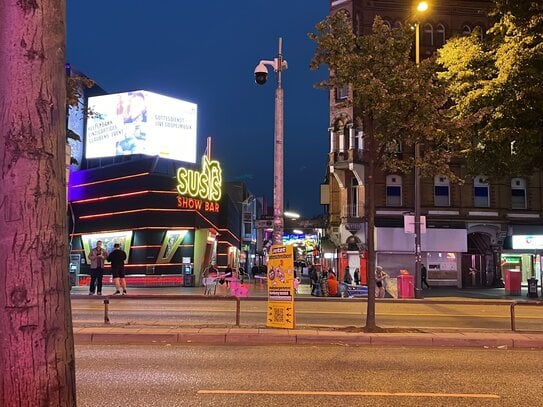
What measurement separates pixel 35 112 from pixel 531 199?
128 feet

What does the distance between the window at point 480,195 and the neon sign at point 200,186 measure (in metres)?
16.6

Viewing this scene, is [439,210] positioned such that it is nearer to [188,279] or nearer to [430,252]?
[430,252]

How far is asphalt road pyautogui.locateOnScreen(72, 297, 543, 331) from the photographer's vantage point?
46.9ft

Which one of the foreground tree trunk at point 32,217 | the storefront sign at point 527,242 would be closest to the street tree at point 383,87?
the foreground tree trunk at point 32,217

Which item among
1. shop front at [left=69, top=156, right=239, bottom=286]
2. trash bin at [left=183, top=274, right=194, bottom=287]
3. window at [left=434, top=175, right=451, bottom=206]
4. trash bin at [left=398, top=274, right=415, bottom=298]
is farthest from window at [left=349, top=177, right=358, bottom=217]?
trash bin at [left=398, top=274, right=415, bottom=298]

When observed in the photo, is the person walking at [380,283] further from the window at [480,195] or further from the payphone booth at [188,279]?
the window at [480,195]

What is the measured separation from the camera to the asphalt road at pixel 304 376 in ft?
21.7

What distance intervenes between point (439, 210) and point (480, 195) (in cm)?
308

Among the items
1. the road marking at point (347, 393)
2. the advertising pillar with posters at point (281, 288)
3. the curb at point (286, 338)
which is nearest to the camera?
the road marking at point (347, 393)

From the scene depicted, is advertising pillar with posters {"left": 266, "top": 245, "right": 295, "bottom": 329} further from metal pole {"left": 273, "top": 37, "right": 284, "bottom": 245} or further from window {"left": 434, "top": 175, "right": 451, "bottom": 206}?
window {"left": 434, "top": 175, "right": 451, "bottom": 206}

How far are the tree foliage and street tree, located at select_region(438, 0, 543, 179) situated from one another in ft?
12.9

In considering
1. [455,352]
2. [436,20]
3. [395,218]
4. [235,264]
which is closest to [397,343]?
[455,352]

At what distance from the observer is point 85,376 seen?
7.78 metres

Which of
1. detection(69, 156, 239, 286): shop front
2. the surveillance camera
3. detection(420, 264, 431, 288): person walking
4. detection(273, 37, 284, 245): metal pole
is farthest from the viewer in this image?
detection(420, 264, 431, 288): person walking
